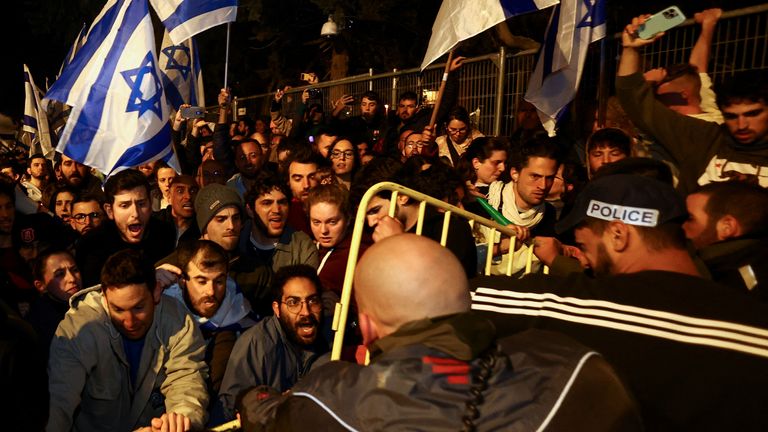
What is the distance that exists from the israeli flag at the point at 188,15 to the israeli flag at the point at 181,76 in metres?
1.11

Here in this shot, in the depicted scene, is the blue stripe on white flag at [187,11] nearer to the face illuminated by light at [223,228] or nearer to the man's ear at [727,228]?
the face illuminated by light at [223,228]

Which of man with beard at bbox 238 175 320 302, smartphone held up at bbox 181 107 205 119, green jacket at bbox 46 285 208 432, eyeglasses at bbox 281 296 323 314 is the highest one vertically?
smartphone held up at bbox 181 107 205 119

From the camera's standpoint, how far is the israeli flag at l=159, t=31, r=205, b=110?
23.1ft

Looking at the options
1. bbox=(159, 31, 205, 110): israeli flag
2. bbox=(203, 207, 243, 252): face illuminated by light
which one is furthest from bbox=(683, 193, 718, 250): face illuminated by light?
bbox=(159, 31, 205, 110): israeli flag

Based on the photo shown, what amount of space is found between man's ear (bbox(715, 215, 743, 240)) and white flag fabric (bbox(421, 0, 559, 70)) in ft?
7.85

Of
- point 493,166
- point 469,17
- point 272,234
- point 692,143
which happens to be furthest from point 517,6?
point 272,234

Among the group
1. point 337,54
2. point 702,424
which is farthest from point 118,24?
point 337,54

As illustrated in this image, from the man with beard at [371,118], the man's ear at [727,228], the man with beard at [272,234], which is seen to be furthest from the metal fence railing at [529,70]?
the man with beard at [272,234]

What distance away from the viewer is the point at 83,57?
5535 mm

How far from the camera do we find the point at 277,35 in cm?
1950

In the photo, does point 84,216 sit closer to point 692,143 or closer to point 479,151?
point 479,151

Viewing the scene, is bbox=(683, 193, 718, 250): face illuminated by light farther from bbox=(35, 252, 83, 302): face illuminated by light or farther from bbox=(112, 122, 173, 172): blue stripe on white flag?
bbox=(112, 122, 173, 172): blue stripe on white flag

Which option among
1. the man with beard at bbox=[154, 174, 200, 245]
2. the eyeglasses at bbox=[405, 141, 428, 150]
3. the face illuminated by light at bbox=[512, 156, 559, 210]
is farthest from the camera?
the eyeglasses at bbox=[405, 141, 428, 150]

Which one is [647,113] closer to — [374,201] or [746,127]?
[746,127]
